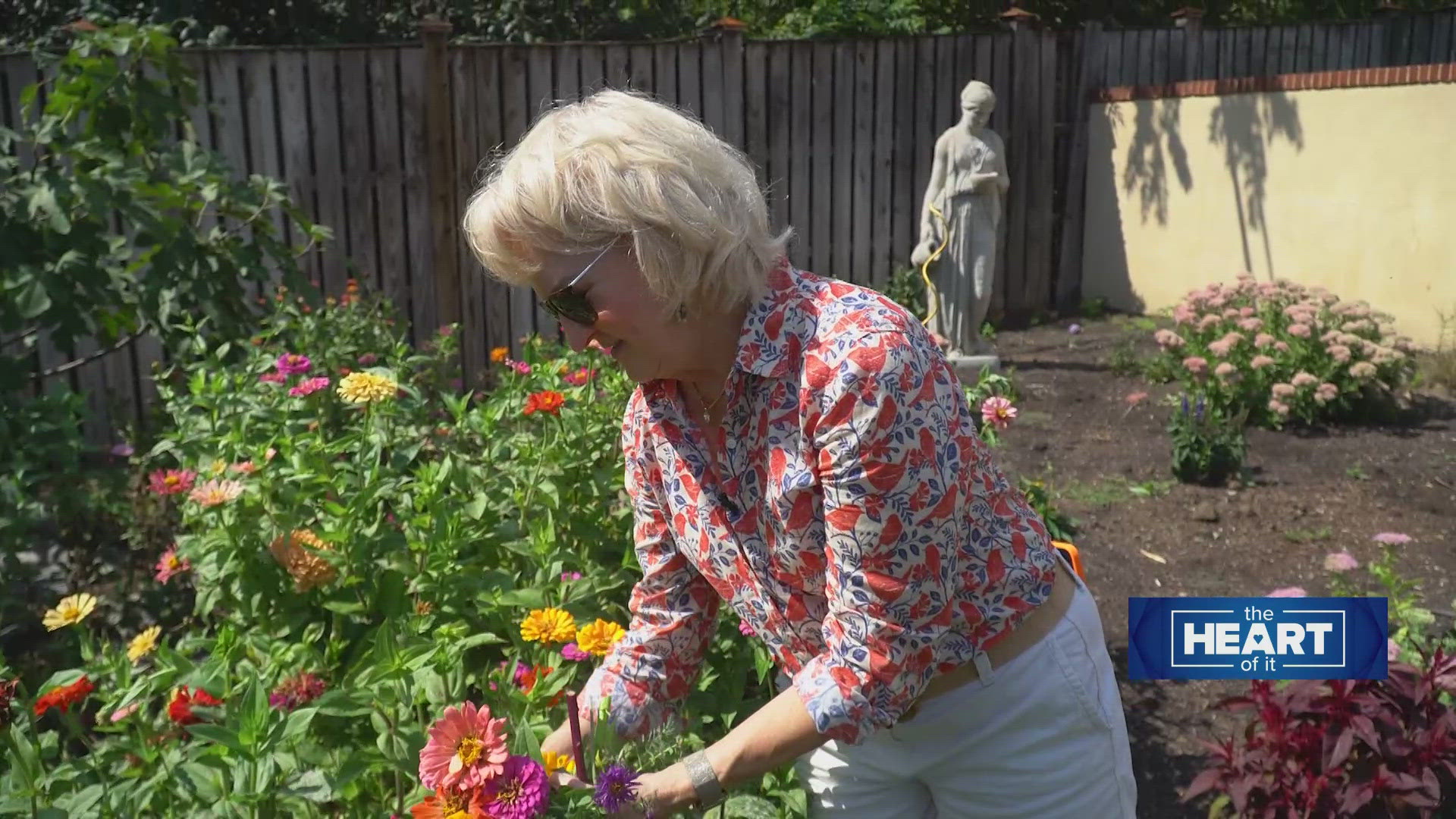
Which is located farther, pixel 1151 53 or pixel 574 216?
pixel 1151 53

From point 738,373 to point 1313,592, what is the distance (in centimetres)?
314

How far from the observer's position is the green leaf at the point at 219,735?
157cm

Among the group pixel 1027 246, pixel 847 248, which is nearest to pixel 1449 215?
pixel 1027 246

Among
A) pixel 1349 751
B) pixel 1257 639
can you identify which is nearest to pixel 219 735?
pixel 1257 639

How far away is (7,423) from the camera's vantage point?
9.15ft

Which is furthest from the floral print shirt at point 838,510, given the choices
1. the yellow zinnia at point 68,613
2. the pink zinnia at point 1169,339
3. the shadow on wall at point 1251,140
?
the shadow on wall at point 1251,140

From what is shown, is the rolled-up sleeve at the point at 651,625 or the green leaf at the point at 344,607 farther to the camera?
the green leaf at the point at 344,607

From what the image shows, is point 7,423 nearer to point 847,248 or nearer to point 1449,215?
point 847,248

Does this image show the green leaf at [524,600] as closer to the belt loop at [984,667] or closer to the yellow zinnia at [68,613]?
the yellow zinnia at [68,613]

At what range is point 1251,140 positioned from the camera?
8.02 metres

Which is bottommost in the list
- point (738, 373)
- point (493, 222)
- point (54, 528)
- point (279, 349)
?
point (54, 528)

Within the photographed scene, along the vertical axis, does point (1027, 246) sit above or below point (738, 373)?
below

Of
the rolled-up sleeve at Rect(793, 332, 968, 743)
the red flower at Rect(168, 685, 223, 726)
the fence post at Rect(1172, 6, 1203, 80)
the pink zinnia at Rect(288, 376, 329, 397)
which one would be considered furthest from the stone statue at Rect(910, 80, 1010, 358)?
the rolled-up sleeve at Rect(793, 332, 968, 743)

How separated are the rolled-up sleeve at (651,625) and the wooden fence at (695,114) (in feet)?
12.3
